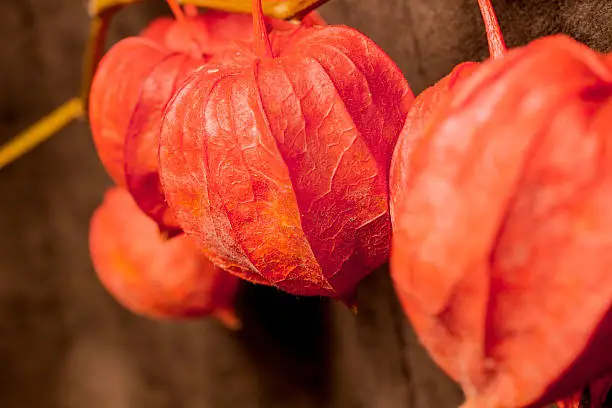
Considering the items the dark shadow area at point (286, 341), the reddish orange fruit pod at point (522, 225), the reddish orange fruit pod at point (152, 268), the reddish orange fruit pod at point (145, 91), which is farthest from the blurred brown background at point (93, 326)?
the reddish orange fruit pod at point (522, 225)

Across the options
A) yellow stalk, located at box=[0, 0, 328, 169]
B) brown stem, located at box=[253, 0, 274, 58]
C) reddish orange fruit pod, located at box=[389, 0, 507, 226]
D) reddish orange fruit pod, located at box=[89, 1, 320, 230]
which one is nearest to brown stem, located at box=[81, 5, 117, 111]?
yellow stalk, located at box=[0, 0, 328, 169]

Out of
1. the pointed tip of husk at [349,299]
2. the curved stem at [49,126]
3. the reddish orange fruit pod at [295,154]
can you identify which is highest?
the reddish orange fruit pod at [295,154]

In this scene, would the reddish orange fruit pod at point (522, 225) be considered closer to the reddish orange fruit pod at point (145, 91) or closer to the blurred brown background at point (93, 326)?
the reddish orange fruit pod at point (145, 91)

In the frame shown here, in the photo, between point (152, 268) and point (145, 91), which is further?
point (152, 268)

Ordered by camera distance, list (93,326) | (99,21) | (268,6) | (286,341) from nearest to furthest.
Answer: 1. (268,6)
2. (99,21)
3. (286,341)
4. (93,326)

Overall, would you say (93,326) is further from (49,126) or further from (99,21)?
(99,21)

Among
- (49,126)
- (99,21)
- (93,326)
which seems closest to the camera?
(99,21)

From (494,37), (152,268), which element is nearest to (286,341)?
(152,268)
